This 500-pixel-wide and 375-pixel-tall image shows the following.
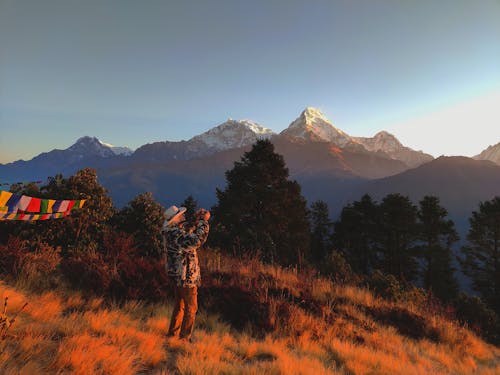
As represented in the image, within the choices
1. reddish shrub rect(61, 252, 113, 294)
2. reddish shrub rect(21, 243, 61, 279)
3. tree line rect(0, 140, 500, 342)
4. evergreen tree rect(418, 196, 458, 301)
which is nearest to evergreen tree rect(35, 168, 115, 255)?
tree line rect(0, 140, 500, 342)

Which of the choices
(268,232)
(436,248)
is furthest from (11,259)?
(436,248)

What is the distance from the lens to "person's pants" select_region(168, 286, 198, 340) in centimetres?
437

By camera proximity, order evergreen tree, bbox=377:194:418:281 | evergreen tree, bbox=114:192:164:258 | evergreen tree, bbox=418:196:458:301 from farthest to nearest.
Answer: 1. evergreen tree, bbox=377:194:418:281
2. evergreen tree, bbox=418:196:458:301
3. evergreen tree, bbox=114:192:164:258

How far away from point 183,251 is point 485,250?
3580 centimetres

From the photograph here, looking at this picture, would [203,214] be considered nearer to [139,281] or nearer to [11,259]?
[139,281]

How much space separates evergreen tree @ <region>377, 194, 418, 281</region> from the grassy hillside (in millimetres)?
25625

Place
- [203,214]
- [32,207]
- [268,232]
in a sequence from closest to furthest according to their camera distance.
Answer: [203,214], [32,207], [268,232]

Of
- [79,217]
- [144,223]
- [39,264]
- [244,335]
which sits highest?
[79,217]

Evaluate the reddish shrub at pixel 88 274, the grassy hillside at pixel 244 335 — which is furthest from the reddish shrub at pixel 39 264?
the grassy hillside at pixel 244 335

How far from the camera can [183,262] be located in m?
4.37

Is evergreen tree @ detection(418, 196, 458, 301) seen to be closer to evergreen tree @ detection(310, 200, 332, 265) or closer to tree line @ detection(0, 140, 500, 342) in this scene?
tree line @ detection(0, 140, 500, 342)

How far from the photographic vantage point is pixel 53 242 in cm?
831

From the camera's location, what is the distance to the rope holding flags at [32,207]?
6371 millimetres

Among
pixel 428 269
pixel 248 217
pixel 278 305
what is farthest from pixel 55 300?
pixel 428 269
